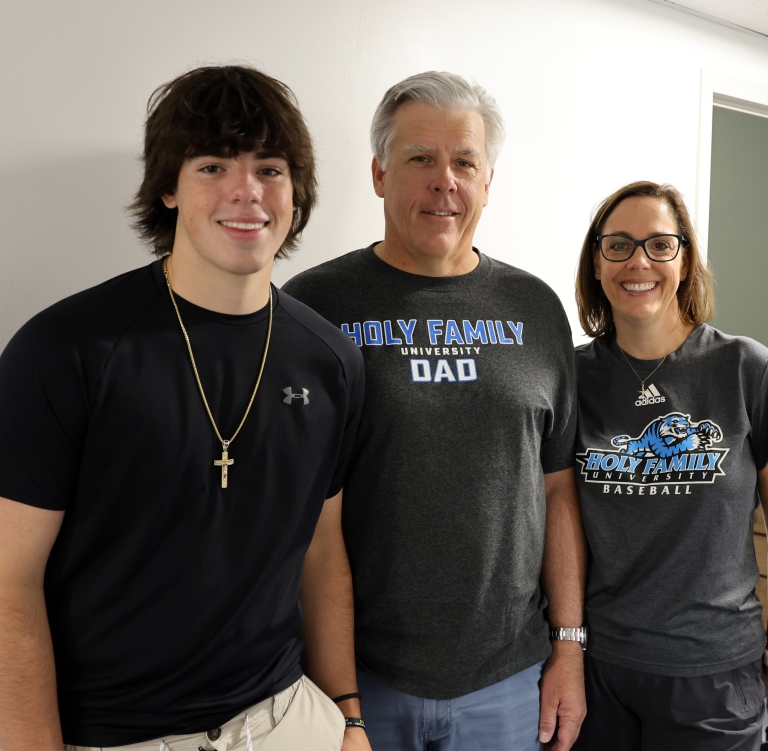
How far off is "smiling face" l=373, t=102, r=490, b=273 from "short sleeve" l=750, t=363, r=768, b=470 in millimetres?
756

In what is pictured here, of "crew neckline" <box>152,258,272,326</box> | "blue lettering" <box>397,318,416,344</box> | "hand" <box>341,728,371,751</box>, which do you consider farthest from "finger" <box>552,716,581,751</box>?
"crew neckline" <box>152,258,272,326</box>

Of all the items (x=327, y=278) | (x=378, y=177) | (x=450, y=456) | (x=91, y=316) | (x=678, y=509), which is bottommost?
(x=678, y=509)

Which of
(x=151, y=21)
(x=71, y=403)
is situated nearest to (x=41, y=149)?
(x=151, y=21)

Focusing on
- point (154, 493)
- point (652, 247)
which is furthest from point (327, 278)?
point (652, 247)

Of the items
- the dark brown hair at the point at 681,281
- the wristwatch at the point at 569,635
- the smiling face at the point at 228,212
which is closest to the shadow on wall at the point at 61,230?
the smiling face at the point at 228,212

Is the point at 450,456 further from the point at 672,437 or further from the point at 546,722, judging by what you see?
the point at 546,722

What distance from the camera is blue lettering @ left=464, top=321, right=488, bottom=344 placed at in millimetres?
1686

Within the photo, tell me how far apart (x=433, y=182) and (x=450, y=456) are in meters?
0.60

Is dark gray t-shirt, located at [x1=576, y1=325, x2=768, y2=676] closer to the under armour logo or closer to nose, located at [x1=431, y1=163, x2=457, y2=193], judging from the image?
nose, located at [x1=431, y1=163, x2=457, y2=193]

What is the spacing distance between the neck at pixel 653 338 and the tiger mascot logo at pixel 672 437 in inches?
6.6

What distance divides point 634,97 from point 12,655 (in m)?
2.51

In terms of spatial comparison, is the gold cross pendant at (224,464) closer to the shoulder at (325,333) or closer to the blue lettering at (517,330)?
the shoulder at (325,333)

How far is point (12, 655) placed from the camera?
1128 mm

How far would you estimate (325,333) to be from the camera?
146 centimetres
